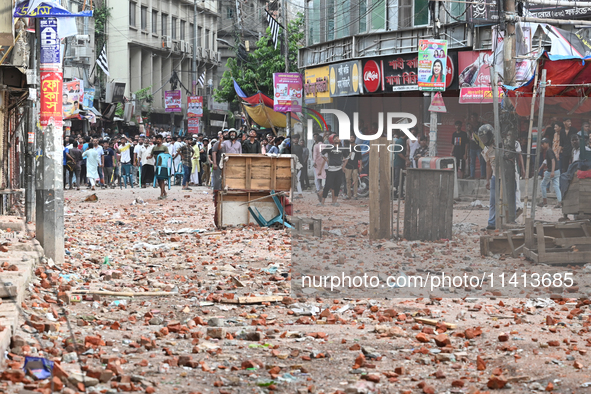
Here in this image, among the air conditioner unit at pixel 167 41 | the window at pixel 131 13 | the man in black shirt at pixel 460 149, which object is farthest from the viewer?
the air conditioner unit at pixel 167 41

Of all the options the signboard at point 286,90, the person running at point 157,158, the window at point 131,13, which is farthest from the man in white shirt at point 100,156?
the window at point 131,13

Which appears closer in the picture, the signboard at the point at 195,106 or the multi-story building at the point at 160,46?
the signboard at the point at 195,106

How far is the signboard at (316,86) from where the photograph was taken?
1199 inches

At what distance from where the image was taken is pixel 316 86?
102 feet

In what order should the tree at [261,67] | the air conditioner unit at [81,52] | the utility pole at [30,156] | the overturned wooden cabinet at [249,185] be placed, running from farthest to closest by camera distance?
the tree at [261,67] → the air conditioner unit at [81,52] → the utility pole at [30,156] → the overturned wooden cabinet at [249,185]

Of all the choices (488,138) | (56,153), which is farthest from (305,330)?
(488,138)

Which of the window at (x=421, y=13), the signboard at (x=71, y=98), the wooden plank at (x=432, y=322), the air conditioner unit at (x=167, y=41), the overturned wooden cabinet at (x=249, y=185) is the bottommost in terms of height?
the wooden plank at (x=432, y=322)

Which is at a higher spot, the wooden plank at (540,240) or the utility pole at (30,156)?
the utility pole at (30,156)

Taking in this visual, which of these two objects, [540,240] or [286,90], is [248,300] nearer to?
[540,240]

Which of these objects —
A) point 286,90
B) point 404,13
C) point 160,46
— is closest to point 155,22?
point 160,46

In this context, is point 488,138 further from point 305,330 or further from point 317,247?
point 305,330

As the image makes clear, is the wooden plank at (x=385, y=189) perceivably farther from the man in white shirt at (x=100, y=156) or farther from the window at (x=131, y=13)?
the window at (x=131, y=13)

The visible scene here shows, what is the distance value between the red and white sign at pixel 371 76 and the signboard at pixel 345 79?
29cm

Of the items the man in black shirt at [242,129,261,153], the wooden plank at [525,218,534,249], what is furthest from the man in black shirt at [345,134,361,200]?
the wooden plank at [525,218,534,249]
